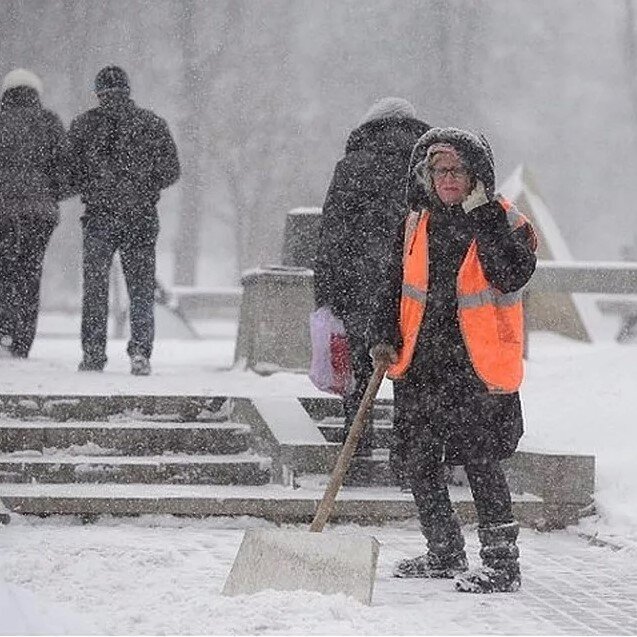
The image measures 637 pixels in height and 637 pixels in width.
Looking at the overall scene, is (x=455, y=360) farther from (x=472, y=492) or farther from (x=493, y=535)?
(x=493, y=535)

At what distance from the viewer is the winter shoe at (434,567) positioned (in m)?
5.61

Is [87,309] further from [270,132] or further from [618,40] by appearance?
[618,40]

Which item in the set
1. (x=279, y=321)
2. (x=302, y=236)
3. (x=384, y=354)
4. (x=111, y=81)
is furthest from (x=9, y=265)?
(x=384, y=354)

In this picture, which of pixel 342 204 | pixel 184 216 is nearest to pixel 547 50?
pixel 184 216

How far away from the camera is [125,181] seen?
380 inches

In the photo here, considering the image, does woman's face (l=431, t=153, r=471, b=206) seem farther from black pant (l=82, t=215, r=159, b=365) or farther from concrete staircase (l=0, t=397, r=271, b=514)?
black pant (l=82, t=215, r=159, b=365)

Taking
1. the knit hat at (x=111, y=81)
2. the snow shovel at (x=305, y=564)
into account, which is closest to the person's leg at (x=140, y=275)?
the knit hat at (x=111, y=81)

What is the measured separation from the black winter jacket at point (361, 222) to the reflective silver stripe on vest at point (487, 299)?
1658 millimetres

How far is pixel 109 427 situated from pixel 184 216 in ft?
70.4

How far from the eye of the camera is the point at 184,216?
29.0m

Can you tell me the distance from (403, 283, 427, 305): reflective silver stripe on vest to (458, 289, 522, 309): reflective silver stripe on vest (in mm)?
154

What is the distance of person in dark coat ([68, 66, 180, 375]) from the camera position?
9656 mm

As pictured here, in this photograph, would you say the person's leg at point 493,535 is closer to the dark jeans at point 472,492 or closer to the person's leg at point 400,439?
the dark jeans at point 472,492

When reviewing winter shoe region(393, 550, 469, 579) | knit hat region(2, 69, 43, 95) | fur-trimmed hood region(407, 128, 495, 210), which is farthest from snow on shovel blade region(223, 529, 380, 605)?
knit hat region(2, 69, 43, 95)
